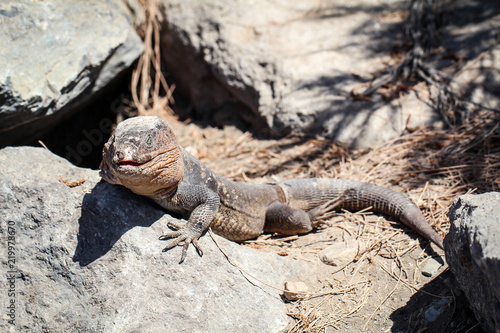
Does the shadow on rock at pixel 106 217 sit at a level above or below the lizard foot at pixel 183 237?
above

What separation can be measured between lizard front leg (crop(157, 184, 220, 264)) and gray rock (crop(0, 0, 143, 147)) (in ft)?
5.52

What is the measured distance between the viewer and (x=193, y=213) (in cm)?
313

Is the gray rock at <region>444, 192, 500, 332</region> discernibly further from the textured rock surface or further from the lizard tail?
the textured rock surface

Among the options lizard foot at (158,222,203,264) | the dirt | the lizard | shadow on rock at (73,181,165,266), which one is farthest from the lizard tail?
shadow on rock at (73,181,165,266)

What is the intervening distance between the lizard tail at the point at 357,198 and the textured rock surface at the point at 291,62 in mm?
991

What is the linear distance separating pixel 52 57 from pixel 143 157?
2.07 m

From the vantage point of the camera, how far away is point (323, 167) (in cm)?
468

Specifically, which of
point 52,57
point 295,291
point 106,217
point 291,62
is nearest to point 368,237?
point 295,291

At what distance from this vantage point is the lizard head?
2.66 m

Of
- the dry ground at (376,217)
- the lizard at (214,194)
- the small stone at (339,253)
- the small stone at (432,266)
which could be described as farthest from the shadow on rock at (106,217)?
the small stone at (432,266)

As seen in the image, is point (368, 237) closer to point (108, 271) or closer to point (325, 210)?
point (325, 210)

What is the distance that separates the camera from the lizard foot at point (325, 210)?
390 centimetres

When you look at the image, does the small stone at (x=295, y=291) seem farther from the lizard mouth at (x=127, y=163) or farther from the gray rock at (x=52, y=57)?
the gray rock at (x=52, y=57)

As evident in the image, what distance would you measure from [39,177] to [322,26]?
4.45 m
